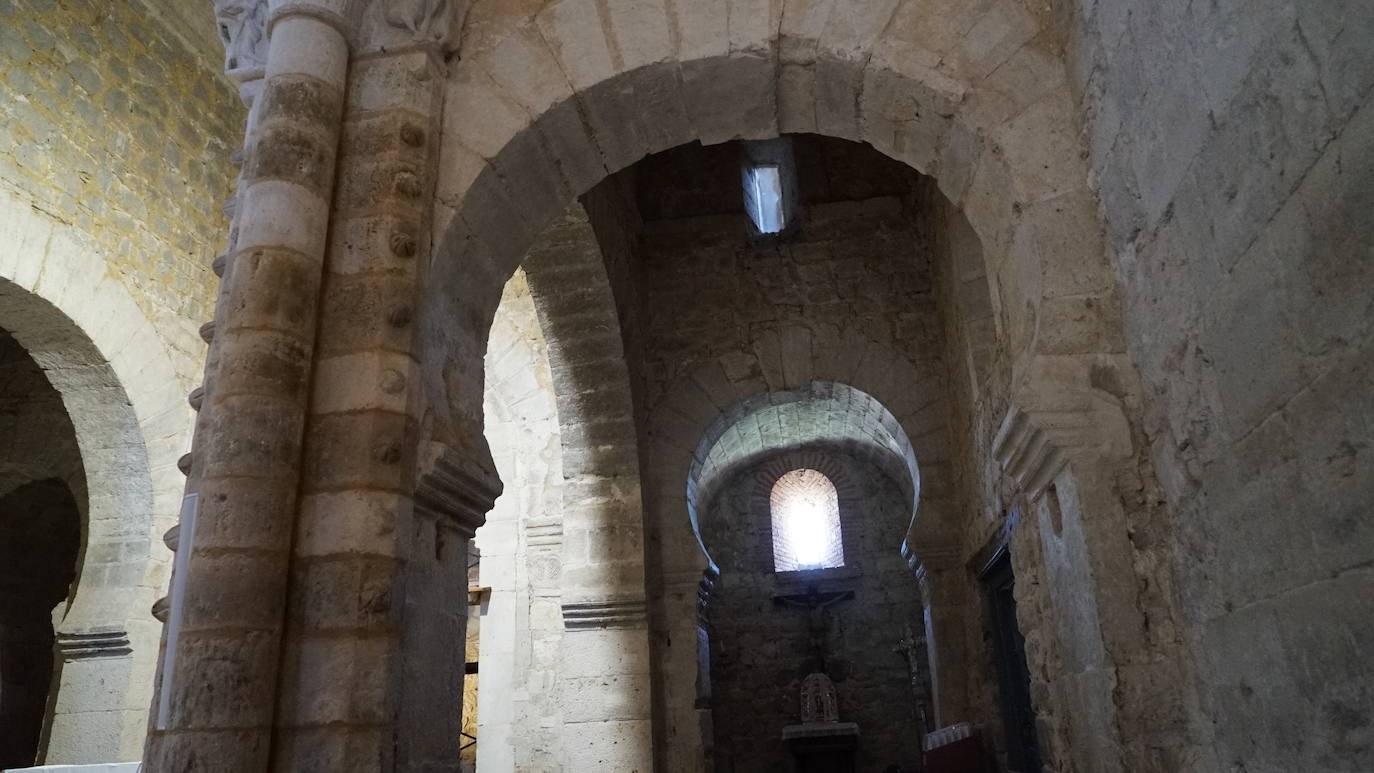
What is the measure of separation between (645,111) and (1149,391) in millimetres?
2109

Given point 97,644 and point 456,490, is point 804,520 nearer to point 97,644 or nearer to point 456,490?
point 97,644

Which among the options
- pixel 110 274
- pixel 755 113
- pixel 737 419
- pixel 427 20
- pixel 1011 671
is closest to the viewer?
pixel 427 20

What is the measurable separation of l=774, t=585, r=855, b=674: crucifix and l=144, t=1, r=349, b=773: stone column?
886cm

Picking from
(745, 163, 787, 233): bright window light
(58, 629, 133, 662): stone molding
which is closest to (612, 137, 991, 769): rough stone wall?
(745, 163, 787, 233): bright window light

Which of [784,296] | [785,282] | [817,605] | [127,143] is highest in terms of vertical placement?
[127,143]

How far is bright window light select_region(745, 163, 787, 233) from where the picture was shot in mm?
8016

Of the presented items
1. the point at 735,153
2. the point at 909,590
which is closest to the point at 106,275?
the point at 735,153

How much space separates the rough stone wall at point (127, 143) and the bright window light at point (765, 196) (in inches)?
171

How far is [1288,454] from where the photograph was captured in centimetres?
173

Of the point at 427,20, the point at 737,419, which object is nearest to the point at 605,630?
the point at 737,419

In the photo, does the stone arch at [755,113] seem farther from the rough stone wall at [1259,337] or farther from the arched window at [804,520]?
the arched window at [804,520]

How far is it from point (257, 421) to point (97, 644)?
4.38 metres

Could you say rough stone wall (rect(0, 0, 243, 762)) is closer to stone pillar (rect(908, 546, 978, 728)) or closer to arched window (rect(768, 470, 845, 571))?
stone pillar (rect(908, 546, 978, 728))

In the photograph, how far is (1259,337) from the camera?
1806mm
